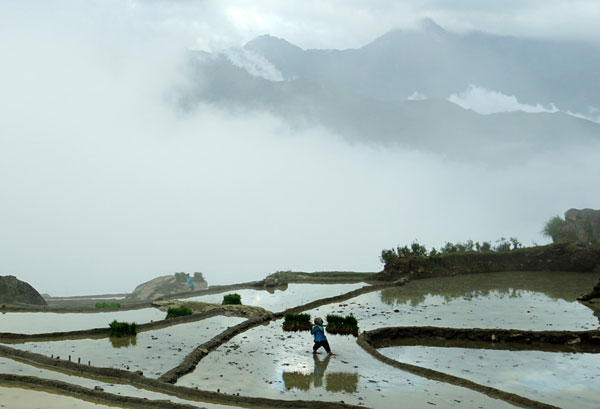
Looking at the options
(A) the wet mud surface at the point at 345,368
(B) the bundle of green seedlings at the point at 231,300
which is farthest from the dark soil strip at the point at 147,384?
(B) the bundle of green seedlings at the point at 231,300

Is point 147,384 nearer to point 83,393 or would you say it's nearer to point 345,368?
point 83,393

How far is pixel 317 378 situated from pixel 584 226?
1662 inches

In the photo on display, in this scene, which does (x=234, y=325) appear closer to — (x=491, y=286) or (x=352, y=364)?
→ (x=352, y=364)

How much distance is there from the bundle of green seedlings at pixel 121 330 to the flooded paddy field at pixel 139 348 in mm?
293

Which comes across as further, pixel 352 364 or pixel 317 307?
pixel 317 307

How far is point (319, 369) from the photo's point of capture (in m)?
17.9

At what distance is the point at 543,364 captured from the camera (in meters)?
19.5

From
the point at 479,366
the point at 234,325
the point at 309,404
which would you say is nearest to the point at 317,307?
the point at 234,325

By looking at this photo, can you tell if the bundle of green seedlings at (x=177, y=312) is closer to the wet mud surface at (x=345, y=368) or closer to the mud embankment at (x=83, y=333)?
the mud embankment at (x=83, y=333)

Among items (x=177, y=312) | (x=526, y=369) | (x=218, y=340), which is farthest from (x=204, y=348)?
(x=526, y=369)

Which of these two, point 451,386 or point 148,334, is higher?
point 148,334

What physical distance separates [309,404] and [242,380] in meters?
3.04

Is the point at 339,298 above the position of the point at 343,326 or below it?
above

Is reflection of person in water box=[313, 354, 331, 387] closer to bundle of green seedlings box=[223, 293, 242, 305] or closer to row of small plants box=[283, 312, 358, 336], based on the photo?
row of small plants box=[283, 312, 358, 336]
